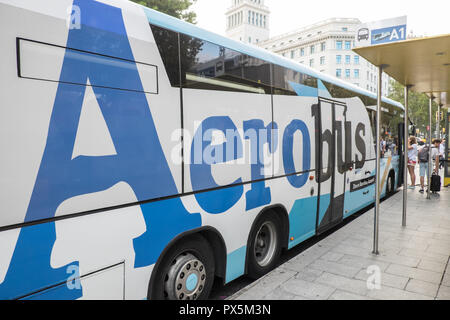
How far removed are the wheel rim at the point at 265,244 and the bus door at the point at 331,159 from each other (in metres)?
1.40

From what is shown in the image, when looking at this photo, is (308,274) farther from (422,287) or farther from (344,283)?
(422,287)

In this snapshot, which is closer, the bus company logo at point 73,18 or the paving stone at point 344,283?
the bus company logo at point 73,18

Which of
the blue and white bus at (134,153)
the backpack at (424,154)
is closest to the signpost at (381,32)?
the blue and white bus at (134,153)

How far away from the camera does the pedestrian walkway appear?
13.3ft

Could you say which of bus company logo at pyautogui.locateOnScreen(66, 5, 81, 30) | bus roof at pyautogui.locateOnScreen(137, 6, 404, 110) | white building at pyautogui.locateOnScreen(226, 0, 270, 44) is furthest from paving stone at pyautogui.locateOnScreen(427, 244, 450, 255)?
white building at pyautogui.locateOnScreen(226, 0, 270, 44)

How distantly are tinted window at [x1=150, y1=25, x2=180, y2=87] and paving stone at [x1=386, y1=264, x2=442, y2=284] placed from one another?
3.99 m

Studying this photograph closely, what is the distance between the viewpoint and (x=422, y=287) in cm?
424

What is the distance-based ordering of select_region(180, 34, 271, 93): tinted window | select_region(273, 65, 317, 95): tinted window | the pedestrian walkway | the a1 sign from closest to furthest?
select_region(180, 34, 271, 93): tinted window < the pedestrian walkway < the a1 sign < select_region(273, 65, 317, 95): tinted window

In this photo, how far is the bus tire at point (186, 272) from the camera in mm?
3225

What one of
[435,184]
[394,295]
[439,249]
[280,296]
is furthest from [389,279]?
[435,184]

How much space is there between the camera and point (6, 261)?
2104mm

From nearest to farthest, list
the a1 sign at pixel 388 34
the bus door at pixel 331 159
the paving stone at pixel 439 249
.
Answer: the a1 sign at pixel 388 34
the paving stone at pixel 439 249
the bus door at pixel 331 159

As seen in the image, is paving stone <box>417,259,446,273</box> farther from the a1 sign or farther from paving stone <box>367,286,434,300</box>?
the a1 sign

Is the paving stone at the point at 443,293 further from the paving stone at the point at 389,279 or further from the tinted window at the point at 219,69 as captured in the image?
the tinted window at the point at 219,69
